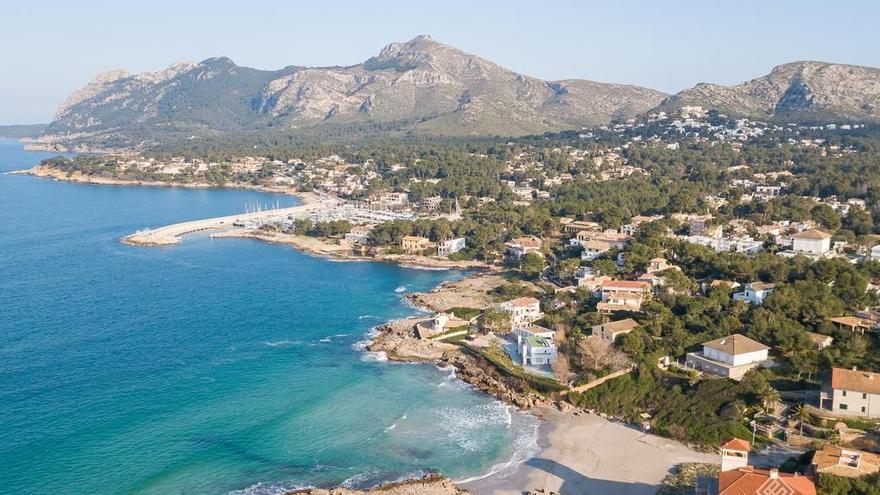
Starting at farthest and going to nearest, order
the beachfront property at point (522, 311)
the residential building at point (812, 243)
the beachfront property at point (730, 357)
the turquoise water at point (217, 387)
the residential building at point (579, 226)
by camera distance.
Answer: the residential building at point (579, 226), the residential building at point (812, 243), the beachfront property at point (522, 311), the beachfront property at point (730, 357), the turquoise water at point (217, 387)

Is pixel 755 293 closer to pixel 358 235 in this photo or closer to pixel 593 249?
pixel 593 249

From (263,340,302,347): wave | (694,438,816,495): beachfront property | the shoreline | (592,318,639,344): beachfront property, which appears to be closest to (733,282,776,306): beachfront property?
(592,318,639,344): beachfront property

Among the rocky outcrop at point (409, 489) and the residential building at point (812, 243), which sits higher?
the residential building at point (812, 243)

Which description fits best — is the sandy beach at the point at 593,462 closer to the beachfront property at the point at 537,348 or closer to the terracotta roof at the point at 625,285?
the beachfront property at the point at 537,348

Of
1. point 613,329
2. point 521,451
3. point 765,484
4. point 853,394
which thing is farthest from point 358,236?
point 765,484

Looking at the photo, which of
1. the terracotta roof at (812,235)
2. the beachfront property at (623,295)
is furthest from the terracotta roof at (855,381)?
the terracotta roof at (812,235)

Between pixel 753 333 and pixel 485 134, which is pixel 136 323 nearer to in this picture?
pixel 753 333

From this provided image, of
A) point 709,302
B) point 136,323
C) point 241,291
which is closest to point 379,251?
point 241,291
